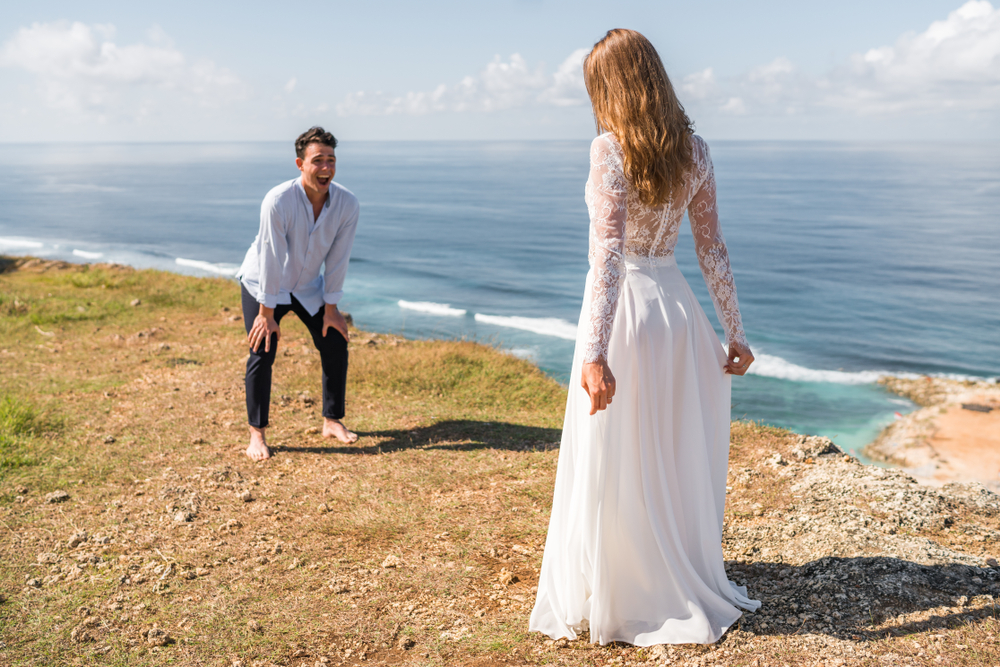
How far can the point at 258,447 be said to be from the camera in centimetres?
632

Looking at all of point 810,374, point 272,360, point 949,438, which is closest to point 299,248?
point 272,360

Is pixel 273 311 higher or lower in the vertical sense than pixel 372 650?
higher

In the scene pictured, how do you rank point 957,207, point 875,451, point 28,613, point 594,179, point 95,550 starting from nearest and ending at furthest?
point 594,179 → point 28,613 → point 95,550 → point 875,451 → point 957,207

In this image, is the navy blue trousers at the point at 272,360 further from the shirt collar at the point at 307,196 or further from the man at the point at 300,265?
the shirt collar at the point at 307,196

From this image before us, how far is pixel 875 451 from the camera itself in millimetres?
17297

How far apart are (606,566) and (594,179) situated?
1.81 metres

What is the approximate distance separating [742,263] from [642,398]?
5042 centimetres

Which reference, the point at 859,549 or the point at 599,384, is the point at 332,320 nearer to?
the point at 599,384

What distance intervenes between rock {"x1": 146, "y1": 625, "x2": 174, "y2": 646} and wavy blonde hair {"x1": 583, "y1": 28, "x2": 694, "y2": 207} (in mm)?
3315

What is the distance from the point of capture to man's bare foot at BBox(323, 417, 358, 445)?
6.66m

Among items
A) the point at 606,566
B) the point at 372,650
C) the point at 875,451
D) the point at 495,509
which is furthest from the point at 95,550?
the point at 875,451

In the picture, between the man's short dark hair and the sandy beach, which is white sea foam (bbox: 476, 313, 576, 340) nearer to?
the sandy beach

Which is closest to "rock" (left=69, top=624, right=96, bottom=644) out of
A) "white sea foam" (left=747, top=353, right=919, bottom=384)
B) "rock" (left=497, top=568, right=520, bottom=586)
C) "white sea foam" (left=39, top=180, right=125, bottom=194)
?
"rock" (left=497, top=568, right=520, bottom=586)

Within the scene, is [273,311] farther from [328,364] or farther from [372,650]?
[372,650]
